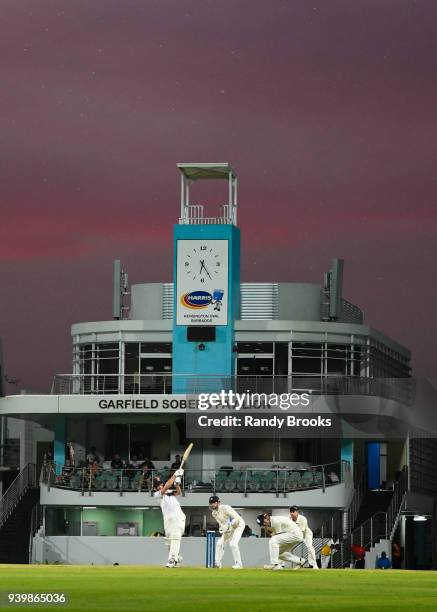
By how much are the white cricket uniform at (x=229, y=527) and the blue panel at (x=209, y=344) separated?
3319cm

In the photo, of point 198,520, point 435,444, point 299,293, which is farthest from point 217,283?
point 435,444

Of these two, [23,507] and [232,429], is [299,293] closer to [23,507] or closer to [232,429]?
[232,429]

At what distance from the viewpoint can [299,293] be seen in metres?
76.6

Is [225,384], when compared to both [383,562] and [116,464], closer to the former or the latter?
[116,464]

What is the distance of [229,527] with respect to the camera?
129ft

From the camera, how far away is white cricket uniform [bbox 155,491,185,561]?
39156 millimetres

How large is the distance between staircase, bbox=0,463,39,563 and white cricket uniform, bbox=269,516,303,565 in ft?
111

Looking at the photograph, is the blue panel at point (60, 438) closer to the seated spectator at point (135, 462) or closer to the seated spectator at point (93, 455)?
the seated spectator at point (93, 455)

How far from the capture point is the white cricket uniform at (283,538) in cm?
3666

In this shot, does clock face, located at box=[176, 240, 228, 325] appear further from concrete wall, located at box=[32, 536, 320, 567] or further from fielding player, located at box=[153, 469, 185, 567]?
fielding player, located at box=[153, 469, 185, 567]

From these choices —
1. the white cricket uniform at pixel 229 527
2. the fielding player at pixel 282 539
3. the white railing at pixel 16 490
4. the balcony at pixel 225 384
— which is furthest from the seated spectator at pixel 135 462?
the fielding player at pixel 282 539

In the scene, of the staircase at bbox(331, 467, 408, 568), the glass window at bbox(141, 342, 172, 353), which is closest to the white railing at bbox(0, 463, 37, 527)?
the glass window at bbox(141, 342, 172, 353)

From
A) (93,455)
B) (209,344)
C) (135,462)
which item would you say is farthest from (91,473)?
(209,344)

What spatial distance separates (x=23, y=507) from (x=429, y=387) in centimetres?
1927
